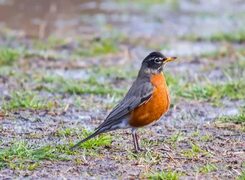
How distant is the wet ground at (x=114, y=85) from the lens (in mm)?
7340

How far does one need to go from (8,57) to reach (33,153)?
4657mm

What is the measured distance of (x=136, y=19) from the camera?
15.3 metres

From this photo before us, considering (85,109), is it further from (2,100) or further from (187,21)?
(187,21)

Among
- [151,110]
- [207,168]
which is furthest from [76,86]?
[207,168]

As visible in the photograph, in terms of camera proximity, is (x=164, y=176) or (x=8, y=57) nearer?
(x=164, y=176)

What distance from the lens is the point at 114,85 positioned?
11031 millimetres

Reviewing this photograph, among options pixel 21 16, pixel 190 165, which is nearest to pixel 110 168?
pixel 190 165

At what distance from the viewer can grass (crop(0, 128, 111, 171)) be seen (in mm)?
7195

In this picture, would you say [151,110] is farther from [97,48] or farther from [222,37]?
[222,37]

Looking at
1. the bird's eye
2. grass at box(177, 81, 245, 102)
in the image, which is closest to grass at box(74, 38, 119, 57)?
grass at box(177, 81, 245, 102)

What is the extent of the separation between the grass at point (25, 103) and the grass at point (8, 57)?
2.03m

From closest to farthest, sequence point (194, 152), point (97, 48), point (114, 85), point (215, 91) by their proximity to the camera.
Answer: point (194, 152) < point (215, 91) < point (114, 85) < point (97, 48)

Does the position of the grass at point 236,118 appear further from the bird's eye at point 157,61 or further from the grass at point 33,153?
the grass at point 33,153

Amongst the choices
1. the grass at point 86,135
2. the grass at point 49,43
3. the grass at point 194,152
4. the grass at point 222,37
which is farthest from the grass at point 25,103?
the grass at point 222,37
